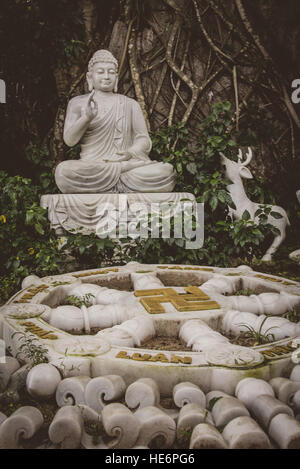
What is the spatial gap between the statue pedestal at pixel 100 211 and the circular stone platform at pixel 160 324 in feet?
2.95

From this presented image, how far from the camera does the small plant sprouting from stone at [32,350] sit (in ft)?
5.53

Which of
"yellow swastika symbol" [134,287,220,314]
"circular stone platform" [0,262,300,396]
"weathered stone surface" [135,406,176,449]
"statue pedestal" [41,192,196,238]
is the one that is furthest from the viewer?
"statue pedestal" [41,192,196,238]

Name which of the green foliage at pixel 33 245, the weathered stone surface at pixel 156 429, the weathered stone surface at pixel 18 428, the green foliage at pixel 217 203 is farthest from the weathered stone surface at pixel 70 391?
the green foliage at pixel 217 203

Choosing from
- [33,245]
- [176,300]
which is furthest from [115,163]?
[176,300]

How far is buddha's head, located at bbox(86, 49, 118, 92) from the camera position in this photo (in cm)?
477

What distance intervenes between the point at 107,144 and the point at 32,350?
350 centimetres

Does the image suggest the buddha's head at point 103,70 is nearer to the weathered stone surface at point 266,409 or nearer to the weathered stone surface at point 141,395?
the weathered stone surface at point 141,395

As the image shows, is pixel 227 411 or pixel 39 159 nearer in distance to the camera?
pixel 227 411

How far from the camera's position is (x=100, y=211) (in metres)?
4.08

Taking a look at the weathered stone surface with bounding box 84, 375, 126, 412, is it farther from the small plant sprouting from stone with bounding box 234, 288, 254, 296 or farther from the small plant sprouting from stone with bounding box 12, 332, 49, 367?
the small plant sprouting from stone with bounding box 234, 288, 254, 296

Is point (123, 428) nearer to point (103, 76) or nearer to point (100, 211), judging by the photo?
point (100, 211)

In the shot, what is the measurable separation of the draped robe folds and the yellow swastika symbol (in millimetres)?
1977

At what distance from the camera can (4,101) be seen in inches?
205

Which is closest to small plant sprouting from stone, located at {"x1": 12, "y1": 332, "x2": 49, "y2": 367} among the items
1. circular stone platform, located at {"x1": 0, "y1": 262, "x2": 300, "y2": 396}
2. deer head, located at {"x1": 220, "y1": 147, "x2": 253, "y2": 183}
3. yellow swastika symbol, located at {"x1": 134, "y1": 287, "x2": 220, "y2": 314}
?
circular stone platform, located at {"x1": 0, "y1": 262, "x2": 300, "y2": 396}
